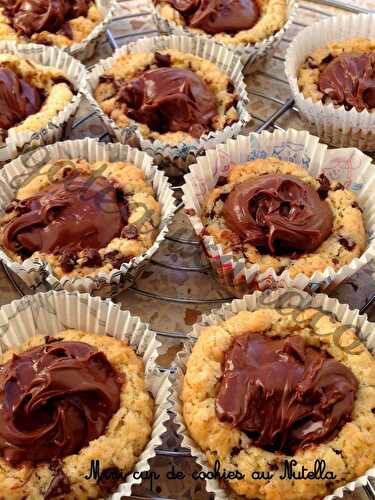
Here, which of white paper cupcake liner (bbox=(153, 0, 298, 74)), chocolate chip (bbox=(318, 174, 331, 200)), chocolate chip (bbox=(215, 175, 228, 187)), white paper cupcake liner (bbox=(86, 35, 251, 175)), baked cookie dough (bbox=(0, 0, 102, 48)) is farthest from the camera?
baked cookie dough (bbox=(0, 0, 102, 48))

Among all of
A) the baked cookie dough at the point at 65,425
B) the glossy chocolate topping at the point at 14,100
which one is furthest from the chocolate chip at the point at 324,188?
the glossy chocolate topping at the point at 14,100

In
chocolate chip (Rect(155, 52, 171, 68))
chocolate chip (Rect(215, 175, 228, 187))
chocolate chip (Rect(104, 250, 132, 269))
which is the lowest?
chocolate chip (Rect(104, 250, 132, 269))

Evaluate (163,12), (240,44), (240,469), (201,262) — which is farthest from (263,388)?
(163,12)

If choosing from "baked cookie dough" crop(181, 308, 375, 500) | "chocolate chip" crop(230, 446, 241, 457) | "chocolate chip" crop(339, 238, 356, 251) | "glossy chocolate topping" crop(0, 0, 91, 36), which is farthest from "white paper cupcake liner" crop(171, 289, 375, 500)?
"glossy chocolate topping" crop(0, 0, 91, 36)

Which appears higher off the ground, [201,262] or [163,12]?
[163,12]

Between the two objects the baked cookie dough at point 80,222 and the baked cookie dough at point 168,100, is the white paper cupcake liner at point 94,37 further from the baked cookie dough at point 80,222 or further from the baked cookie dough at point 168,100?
the baked cookie dough at point 80,222

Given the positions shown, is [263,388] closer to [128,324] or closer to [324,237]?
[128,324]

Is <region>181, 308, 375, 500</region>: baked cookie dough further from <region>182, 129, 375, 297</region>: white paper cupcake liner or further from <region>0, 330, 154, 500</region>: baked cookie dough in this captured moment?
<region>182, 129, 375, 297</region>: white paper cupcake liner

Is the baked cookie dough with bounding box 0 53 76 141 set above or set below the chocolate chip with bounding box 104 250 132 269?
above
